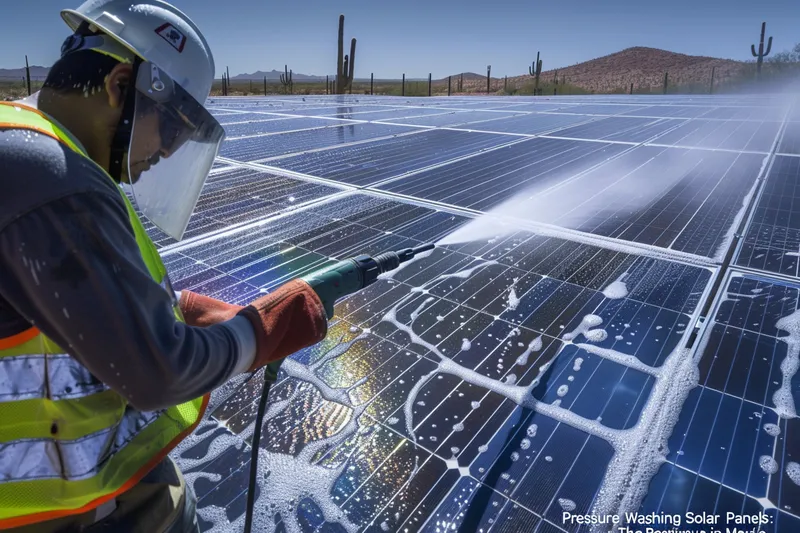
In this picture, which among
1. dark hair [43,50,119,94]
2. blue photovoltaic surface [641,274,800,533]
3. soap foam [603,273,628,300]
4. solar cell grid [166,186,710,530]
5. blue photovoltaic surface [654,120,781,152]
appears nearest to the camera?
dark hair [43,50,119,94]

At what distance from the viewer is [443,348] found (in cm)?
248

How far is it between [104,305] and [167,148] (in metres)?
0.62

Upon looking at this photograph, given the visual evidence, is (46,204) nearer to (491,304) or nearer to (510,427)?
(510,427)

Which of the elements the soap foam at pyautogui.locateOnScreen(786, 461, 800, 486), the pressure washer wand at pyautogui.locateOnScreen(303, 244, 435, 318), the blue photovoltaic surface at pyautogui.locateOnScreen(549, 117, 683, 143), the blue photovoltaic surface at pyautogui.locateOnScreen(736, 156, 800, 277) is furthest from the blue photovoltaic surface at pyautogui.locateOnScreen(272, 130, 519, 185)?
the soap foam at pyautogui.locateOnScreen(786, 461, 800, 486)

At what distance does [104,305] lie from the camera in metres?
0.80

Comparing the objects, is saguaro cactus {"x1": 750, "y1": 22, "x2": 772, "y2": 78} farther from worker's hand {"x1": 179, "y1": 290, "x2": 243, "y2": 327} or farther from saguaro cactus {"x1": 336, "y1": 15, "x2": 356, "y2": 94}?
worker's hand {"x1": 179, "y1": 290, "x2": 243, "y2": 327}

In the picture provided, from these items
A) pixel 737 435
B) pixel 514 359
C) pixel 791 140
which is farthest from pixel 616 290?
pixel 791 140

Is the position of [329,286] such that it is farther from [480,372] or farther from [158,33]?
[480,372]

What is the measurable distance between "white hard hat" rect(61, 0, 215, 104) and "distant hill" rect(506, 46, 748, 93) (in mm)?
57971

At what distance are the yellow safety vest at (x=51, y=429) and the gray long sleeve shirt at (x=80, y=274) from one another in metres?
0.06

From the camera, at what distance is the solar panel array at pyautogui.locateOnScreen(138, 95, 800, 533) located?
1.70 m

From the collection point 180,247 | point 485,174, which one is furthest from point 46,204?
point 485,174

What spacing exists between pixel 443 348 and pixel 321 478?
929 mm

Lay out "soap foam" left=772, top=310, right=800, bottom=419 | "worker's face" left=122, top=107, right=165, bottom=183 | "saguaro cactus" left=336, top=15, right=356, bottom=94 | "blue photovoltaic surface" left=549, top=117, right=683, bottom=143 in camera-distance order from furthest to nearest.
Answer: "saguaro cactus" left=336, top=15, right=356, bottom=94 → "blue photovoltaic surface" left=549, top=117, right=683, bottom=143 → "soap foam" left=772, top=310, right=800, bottom=419 → "worker's face" left=122, top=107, right=165, bottom=183
